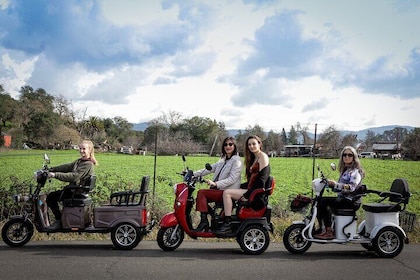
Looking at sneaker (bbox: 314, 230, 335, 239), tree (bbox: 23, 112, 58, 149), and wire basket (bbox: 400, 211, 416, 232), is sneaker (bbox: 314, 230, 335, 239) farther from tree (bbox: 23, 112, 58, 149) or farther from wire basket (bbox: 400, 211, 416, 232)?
tree (bbox: 23, 112, 58, 149)

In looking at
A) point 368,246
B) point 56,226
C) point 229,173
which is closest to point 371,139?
point 368,246

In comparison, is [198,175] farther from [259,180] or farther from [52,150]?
[52,150]

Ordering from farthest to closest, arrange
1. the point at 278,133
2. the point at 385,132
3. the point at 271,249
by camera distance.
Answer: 1. the point at 385,132
2. the point at 278,133
3. the point at 271,249

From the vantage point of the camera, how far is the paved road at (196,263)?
18.6 ft

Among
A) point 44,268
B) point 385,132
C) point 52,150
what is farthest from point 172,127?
point 44,268

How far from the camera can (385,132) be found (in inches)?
591

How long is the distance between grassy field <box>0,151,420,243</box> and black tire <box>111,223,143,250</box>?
278 centimetres

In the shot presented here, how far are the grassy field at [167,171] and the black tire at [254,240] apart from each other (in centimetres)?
304

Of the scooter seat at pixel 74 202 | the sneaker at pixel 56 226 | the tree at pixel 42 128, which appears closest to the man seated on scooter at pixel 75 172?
the sneaker at pixel 56 226

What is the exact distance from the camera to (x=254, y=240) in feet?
22.9

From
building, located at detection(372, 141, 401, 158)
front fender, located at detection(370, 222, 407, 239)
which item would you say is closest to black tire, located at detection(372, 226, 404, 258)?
front fender, located at detection(370, 222, 407, 239)

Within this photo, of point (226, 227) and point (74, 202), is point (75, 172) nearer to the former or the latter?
point (74, 202)

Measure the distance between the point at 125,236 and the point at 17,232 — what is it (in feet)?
5.52

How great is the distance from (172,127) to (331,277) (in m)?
9.20
